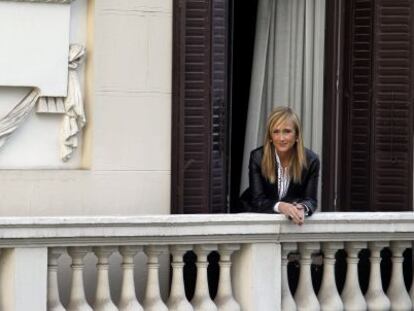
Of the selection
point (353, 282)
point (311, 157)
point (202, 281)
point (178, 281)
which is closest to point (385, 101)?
point (311, 157)

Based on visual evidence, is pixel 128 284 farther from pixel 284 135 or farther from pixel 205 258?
pixel 284 135

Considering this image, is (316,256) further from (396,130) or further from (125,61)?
(125,61)

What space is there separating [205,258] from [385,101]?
1.88m

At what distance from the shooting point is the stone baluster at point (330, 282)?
1181 centimetres

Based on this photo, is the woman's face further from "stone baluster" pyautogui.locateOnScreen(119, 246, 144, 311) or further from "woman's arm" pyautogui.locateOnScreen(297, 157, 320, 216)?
"stone baluster" pyautogui.locateOnScreen(119, 246, 144, 311)

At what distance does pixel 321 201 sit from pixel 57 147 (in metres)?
1.95

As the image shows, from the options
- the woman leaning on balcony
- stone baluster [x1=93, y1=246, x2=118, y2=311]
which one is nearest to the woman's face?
the woman leaning on balcony

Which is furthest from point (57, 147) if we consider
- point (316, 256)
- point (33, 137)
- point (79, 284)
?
point (316, 256)

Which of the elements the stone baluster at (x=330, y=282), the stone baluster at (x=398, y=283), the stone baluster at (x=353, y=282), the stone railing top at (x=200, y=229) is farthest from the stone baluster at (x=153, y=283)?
the stone baluster at (x=398, y=283)

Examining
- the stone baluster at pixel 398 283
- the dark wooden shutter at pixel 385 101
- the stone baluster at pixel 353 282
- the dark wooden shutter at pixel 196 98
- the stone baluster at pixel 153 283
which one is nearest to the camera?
the stone baluster at pixel 153 283

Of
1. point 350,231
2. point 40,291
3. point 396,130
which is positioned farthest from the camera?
point 396,130

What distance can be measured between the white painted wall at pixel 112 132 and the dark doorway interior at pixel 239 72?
0.83 m

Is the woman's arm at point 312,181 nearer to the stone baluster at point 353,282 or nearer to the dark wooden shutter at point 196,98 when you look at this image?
the stone baluster at point 353,282

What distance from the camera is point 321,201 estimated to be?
12.9m
